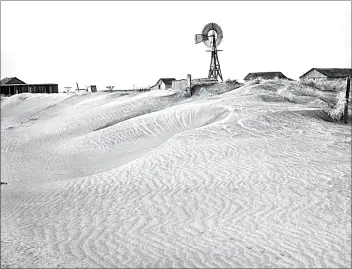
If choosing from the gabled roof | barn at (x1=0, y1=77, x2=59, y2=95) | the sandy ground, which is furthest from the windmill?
the gabled roof

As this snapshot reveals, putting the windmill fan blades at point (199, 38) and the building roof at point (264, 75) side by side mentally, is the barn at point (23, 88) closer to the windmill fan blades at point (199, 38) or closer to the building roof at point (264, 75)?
the windmill fan blades at point (199, 38)

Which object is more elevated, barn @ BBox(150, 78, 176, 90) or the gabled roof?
the gabled roof

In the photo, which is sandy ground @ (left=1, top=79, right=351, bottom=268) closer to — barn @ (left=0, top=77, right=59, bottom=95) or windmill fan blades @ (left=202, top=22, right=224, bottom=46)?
windmill fan blades @ (left=202, top=22, right=224, bottom=46)

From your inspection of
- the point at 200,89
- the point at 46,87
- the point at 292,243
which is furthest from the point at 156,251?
the point at 46,87

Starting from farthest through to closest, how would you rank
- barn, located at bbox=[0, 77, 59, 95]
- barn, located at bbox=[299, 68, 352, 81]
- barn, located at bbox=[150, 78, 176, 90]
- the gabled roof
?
the gabled roof < barn, located at bbox=[0, 77, 59, 95] < barn, located at bbox=[150, 78, 176, 90] < barn, located at bbox=[299, 68, 352, 81]

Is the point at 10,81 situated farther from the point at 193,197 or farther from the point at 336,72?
the point at 193,197

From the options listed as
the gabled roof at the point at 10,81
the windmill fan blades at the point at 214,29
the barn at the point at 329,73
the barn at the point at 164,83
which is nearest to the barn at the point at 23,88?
the gabled roof at the point at 10,81

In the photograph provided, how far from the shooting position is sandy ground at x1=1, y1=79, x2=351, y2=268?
6938 millimetres

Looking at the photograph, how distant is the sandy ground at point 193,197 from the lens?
6938mm

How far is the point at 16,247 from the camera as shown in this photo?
761 centimetres

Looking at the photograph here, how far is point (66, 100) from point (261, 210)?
29.3 m

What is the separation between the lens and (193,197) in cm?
916

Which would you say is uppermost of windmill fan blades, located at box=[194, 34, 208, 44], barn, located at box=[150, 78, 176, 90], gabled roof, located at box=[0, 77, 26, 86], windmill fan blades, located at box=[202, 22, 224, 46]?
windmill fan blades, located at box=[202, 22, 224, 46]

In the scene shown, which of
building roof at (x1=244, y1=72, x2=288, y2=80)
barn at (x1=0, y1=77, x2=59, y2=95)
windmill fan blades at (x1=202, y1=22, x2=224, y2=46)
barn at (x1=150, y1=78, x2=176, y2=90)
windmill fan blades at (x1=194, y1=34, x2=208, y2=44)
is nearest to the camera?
windmill fan blades at (x1=202, y1=22, x2=224, y2=46)
